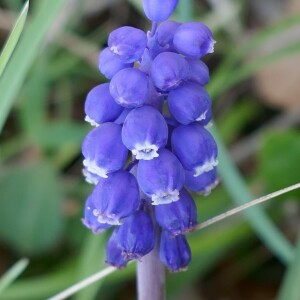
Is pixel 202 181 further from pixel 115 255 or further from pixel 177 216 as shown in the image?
pixel 115 255

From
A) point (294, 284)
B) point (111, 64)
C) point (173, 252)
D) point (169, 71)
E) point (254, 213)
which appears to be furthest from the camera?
point (254, 213)

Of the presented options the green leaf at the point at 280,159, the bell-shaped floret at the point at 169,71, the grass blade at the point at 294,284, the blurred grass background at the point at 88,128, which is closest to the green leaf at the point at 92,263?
the blurred grass background at the point at 88,128

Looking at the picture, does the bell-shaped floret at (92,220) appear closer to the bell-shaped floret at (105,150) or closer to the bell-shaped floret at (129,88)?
the bell-shaped floret at (105,150)

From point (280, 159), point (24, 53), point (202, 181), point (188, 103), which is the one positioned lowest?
point (280, 159)

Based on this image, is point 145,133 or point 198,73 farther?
point 198,73

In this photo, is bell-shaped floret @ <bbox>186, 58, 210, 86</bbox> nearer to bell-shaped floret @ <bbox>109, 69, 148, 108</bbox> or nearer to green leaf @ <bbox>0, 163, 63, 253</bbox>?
bell-shaped floret @ <bbox>109, 69, 148, 108</bbox>

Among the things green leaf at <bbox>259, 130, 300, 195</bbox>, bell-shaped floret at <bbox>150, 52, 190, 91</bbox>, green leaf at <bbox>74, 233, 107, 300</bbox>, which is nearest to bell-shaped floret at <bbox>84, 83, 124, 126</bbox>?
bell-shaped floret at <bbox>150, 52, 190, 91</bbox>

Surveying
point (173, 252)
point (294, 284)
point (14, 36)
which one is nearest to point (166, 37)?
point (14, 36)
